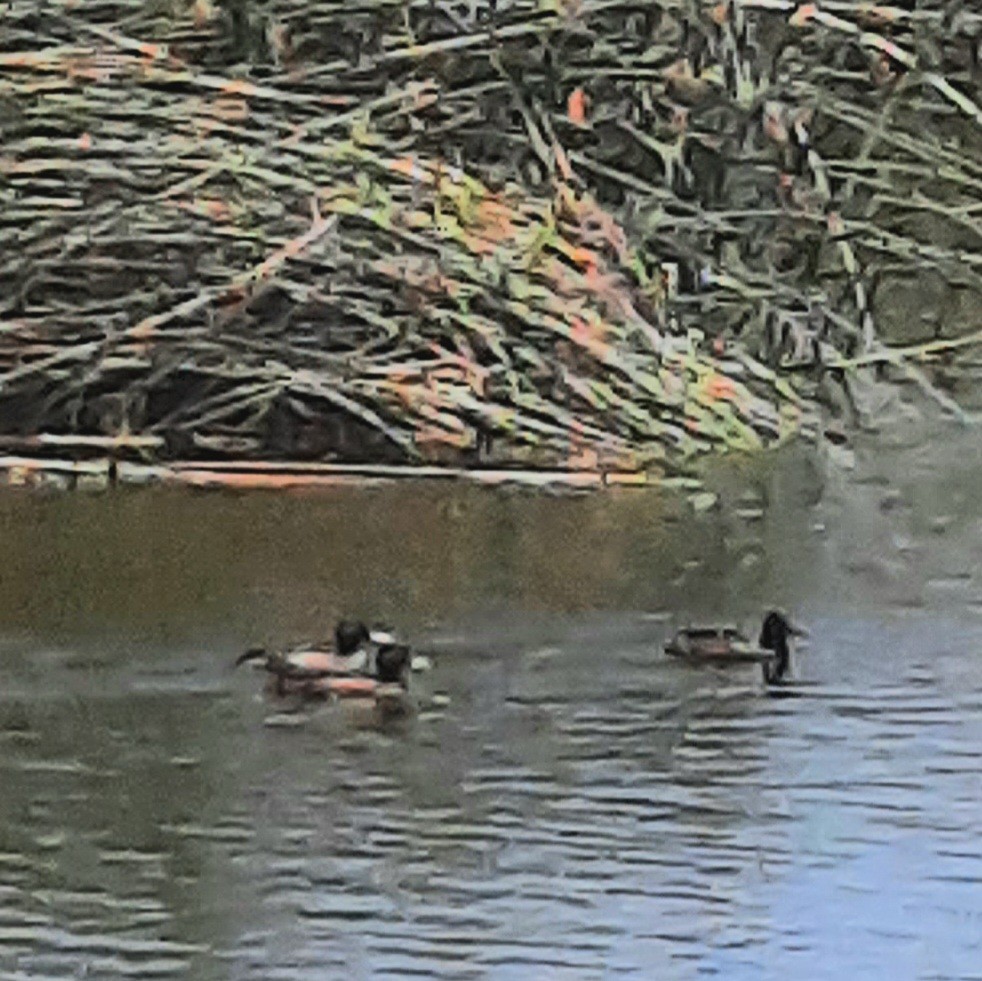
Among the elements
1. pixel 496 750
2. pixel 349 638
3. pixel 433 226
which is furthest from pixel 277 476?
pixel 496 750

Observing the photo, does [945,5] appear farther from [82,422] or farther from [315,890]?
[315,890]

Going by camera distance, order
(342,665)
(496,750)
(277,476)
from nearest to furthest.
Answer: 1. (496,750)
2. (342,665)
3. (277,476)

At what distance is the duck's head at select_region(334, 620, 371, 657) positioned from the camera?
148 cm

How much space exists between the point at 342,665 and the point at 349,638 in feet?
0.15

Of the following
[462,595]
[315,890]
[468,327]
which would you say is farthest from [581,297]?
[315,890]

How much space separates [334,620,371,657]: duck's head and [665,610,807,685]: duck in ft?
0.53

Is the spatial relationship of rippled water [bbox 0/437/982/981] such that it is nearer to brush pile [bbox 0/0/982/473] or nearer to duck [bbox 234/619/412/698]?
duck [bbox 234/619/412/698]

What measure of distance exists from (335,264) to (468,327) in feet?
0.36

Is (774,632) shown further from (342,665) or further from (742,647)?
(342,665)

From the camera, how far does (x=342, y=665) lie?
145 cm

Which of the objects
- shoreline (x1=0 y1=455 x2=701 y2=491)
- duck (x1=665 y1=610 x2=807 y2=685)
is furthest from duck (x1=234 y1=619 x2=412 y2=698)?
shoreline (x1=0 y1=455 x2=701 y2=491)

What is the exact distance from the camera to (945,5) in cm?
232

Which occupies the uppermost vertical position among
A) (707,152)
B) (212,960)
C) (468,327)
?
(707,152)

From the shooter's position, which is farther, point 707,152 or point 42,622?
point 707,152
